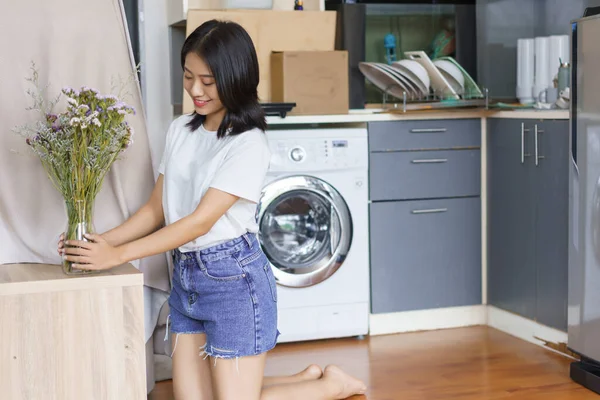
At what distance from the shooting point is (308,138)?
3.38 meters

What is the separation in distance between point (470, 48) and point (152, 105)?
1.55 meters

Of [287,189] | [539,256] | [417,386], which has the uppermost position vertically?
[287,189]

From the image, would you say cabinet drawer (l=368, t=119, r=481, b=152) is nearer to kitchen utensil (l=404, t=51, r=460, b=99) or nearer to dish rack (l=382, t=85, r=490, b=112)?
dish rack (l=382, t=85, r=490, b=112)

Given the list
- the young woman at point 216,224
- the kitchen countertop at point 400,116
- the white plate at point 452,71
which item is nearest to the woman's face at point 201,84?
the young woman at point 216,224

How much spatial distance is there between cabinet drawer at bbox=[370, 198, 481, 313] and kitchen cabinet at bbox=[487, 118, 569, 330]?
0.09 meters

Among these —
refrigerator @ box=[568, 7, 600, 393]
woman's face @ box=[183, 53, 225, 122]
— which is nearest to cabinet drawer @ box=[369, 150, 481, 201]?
refrigerator @ box=[568, 7, 600, 393]

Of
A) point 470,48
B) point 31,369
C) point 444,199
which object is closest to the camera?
point 31,369

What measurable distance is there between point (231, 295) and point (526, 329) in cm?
173

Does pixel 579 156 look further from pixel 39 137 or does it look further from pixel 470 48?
pixel 39 137

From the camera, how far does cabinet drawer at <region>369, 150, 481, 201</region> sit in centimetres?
352

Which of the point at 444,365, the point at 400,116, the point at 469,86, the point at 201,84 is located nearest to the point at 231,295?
the point at 201,84

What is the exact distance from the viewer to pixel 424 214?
359 centimetres

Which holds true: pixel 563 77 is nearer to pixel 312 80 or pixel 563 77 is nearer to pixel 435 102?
pixel 435 102

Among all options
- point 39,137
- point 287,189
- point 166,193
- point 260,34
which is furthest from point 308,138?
point 39,137
